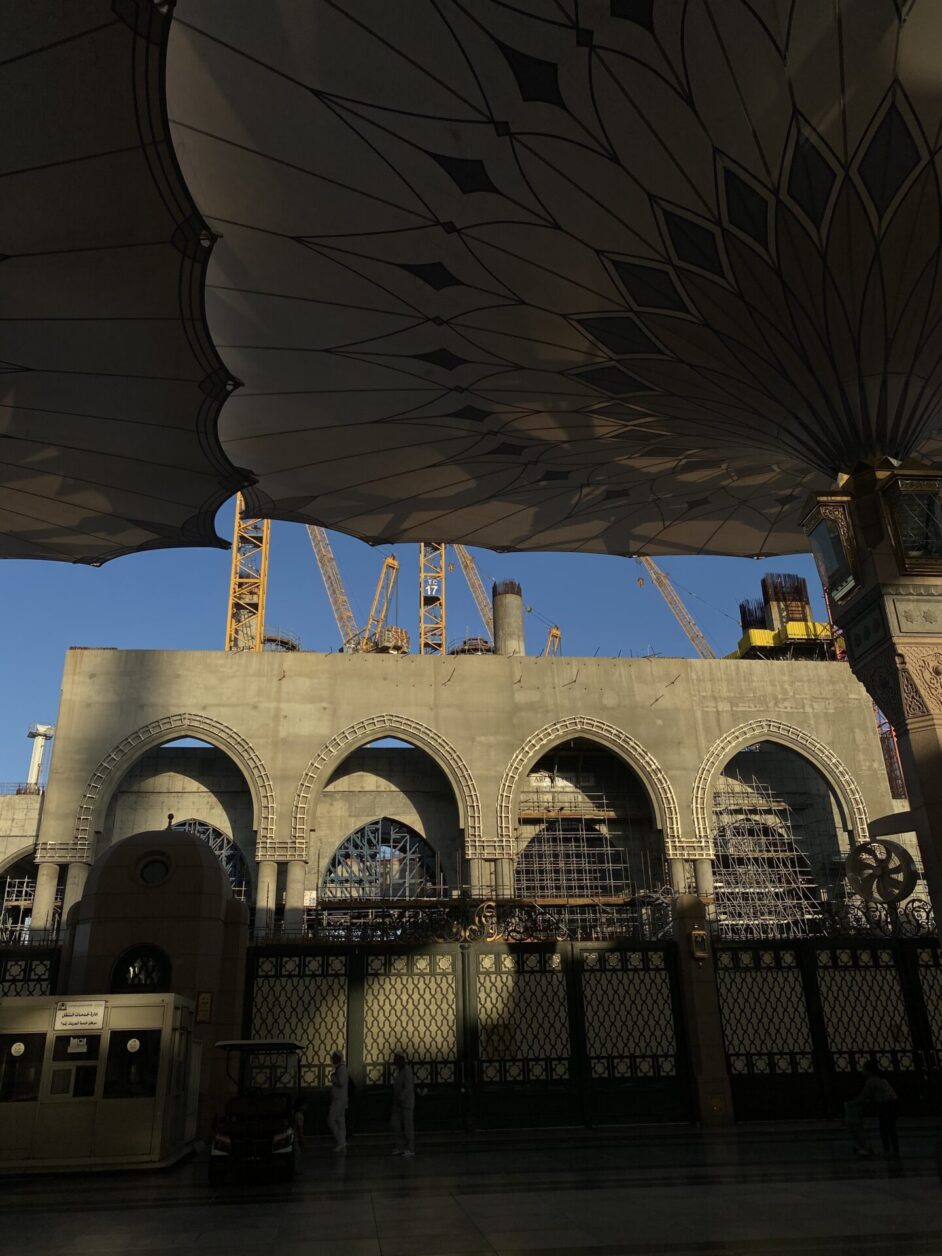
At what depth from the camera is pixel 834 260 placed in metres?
9.70

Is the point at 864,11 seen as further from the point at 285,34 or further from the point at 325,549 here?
the point at 325,549

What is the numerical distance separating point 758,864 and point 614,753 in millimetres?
6604

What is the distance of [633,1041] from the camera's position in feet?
36.5

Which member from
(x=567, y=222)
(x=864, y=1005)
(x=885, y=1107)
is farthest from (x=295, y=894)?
(x=567, y=222)

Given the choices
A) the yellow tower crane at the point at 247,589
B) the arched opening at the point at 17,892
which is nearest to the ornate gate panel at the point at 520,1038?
the arched opening at the point at 17,892

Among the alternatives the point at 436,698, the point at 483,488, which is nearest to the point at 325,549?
the point at 436,698

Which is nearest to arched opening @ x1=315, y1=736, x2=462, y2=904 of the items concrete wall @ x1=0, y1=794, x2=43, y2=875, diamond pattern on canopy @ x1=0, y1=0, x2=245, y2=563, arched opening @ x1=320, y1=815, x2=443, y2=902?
arched opening @ x1=320, y1=815, x2=443, y2=902

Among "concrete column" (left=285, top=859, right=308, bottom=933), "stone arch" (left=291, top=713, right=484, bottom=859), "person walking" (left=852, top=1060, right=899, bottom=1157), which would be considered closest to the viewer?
"person walking" (left=852, top=1060, right=899, bottom=1157)

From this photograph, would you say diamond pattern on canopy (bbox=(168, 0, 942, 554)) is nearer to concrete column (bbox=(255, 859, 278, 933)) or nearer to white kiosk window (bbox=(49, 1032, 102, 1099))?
white kiosk window (bbox=(49, 1032, 102, 1099))

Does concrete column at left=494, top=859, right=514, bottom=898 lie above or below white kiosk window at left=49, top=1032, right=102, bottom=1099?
above

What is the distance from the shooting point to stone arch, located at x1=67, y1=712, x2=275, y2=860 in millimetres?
24891

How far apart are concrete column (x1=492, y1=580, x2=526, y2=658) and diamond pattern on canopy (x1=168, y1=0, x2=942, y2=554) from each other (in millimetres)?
19035

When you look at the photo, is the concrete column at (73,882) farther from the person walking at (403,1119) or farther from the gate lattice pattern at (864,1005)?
the gate lattice pattern at (864,1005)

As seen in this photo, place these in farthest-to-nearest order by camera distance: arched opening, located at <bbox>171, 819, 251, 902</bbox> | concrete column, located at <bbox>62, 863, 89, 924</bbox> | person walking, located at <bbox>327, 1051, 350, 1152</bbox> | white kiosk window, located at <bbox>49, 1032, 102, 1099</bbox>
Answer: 1. arched opening, located at <bbox>171, 819, 251, 902</bbox>
2. concrete column, located at <bbox>62, 863, 89, 924</bbox>
3. person walking, located at <bbox>327, 1051, 350, 1152</bbox>
4. white kiosk window, located at <bbox>49, 1032, 102, 1099</bbox>
